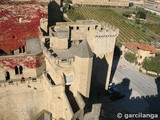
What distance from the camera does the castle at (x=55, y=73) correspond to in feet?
94.7

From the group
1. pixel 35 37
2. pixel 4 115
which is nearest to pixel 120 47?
pixel 35 37

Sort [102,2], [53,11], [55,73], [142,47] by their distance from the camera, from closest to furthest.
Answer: [55,73] → [53,11] → [142,47] → [102,2]

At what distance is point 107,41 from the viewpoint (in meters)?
37.9

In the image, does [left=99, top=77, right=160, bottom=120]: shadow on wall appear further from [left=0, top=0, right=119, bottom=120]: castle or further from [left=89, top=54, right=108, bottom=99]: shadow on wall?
[left=0, top=0, right=119, bottom=120]: castle

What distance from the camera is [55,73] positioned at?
30.2m

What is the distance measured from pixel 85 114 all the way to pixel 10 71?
13917 millimetres

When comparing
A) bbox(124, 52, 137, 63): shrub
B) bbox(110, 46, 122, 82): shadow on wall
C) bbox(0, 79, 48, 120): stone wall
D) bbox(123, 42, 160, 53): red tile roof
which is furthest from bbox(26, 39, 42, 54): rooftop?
bbox(123, 42, 160, 53): red tile roof

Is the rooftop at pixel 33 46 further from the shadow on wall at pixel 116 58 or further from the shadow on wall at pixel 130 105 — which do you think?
the shadow on wall at pixel 116 58

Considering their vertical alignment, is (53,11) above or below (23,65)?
above

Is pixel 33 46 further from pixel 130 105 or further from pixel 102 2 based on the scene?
pixel 102 2

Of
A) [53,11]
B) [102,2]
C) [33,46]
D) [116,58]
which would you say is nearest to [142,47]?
[116,58]

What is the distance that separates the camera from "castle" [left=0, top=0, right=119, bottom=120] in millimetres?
28875

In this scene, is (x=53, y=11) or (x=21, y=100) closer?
(x=21, y=100)

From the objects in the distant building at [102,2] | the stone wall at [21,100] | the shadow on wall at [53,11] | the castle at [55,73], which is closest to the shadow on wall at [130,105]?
the castle at [55,73]
